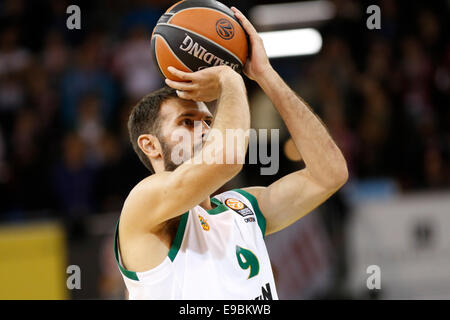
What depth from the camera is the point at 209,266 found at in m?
3.48

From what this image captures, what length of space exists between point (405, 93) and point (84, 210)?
17.3 feet

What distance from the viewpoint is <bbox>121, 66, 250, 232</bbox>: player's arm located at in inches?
129

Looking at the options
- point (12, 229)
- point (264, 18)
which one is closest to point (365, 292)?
point (12, 229)

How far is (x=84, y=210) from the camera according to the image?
9.19 m

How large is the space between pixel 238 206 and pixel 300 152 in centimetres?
52

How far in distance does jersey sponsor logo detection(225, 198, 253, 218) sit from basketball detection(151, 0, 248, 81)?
864mm

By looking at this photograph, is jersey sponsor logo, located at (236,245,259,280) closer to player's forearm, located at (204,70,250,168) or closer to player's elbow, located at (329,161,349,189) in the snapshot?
player's forearm, located at (204,70,250,168)

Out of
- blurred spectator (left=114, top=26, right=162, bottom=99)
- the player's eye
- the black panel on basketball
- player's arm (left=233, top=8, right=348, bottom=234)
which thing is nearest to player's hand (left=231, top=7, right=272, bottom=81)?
player's arm (left=233, top=8, right=348, bottom=234)

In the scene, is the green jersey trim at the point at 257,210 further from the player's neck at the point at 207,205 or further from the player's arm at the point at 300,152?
the player's neck at the point at 207,205

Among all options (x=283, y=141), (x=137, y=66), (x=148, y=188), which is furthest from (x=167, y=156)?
(x=137, y=66)

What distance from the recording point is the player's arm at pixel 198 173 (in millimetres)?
3275

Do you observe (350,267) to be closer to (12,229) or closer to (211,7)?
(12,229)

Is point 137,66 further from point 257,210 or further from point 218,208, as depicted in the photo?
point 218,208

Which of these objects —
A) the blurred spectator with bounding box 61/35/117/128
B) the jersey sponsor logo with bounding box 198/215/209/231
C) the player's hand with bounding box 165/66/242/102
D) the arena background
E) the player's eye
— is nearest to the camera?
the player's hand with bounding box 165/66/242/102
